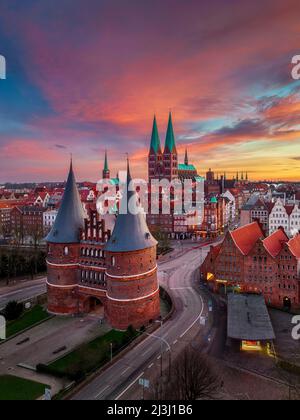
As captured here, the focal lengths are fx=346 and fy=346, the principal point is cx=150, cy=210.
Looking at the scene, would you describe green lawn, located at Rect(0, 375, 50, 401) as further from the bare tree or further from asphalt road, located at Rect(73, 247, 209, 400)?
the bare tree

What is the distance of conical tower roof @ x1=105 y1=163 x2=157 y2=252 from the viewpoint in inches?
1786

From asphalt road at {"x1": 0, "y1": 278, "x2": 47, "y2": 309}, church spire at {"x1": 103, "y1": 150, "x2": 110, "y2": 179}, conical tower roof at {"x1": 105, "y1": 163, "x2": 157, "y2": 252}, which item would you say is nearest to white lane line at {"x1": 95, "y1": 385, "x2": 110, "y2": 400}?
conical tower roof at {"x1": 105, "y1": 163, "x2": 157, "y2": 252}

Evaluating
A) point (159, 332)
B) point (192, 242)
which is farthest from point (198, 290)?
point (192, 242)

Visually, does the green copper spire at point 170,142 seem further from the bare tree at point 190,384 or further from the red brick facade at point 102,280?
the bare tree at point 190,384

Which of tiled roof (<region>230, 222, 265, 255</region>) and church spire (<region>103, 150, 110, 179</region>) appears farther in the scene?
church spire (<region>103, 150, 110, 179</region>)

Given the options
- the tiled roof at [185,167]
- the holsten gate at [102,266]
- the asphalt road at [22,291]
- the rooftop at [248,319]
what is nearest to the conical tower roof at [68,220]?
the holsten gate at [102,266]

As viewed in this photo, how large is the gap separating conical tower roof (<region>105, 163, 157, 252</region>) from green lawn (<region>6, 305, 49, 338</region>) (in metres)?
15.8

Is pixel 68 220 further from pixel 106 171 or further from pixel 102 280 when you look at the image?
pixel 106 171

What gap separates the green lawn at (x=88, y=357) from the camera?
35.9 metres

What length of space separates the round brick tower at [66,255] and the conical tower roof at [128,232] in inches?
310

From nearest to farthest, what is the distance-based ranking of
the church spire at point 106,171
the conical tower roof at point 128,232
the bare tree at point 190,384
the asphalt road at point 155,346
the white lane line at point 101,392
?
the bare tree at point 190,384
the white lane line at point 101,392
the asphalt road at point 155,346
the conical tower roof at point 128,232
the church spire at point 106,171

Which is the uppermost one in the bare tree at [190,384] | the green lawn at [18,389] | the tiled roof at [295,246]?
the tiled roof at [295,246]

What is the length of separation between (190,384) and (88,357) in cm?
1415
